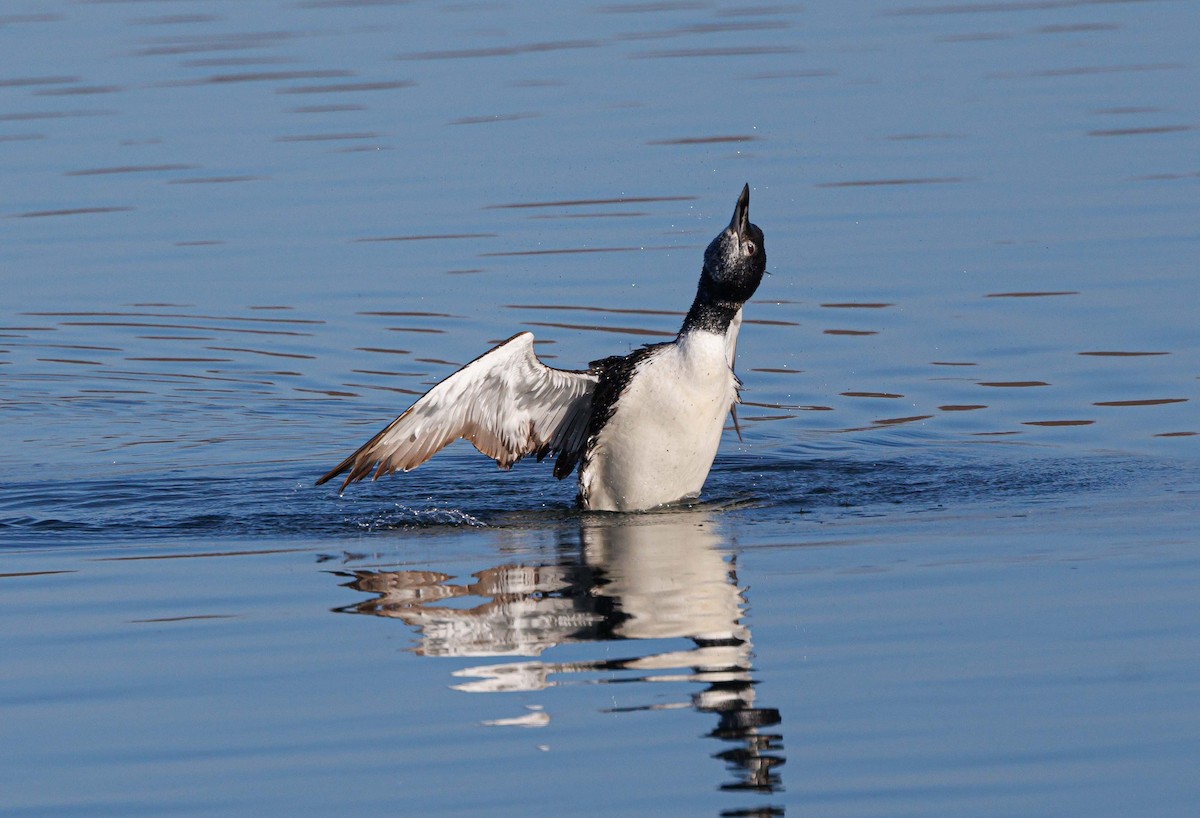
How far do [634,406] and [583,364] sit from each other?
9.12 feet

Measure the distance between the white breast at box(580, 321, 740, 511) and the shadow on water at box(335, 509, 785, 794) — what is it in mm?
436

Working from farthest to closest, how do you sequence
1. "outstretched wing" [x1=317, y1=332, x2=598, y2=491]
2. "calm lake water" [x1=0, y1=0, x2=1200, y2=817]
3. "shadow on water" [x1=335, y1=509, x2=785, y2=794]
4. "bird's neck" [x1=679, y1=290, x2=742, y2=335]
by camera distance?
1. "bird's neck" [x1=679, y1=290, x2=742, y2=335]
2. "outstretched wing" [x1=317, y1=332, x2=598, y2=491]
3. "shadow on water" [x1=335, y1=509, x2=785, y2=794]
4. "calm lake water" [x1=0, y1=0, x2=1200, y2=817]

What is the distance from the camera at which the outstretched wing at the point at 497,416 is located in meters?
8.75

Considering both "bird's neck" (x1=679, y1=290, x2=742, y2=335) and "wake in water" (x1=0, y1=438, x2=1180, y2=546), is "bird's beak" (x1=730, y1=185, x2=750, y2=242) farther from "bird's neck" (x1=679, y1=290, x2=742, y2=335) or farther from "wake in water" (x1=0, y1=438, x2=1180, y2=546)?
"wake in water" (x1=0, y1=438, x2=1180, y2=546)

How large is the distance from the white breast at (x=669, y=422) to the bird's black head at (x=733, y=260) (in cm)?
20

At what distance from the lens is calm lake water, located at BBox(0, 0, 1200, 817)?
19.3ft

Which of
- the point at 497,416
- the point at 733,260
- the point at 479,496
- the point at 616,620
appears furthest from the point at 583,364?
the point at 616,620

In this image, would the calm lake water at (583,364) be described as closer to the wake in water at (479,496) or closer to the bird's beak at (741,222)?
the wake in water at (479,496)

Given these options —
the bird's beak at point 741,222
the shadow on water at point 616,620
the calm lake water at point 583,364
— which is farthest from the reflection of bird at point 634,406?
the shadow on water at point 616,620

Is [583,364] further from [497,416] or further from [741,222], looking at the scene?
[741,222]

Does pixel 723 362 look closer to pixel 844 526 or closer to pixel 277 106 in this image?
pixel 844 526

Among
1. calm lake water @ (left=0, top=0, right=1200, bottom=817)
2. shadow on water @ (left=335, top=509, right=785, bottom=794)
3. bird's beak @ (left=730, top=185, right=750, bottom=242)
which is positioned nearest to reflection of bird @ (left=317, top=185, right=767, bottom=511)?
bird's beak @ (left=730, top=185, right=750, bottom=242)

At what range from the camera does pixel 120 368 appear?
487 inches

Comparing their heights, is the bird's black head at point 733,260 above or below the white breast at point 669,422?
above
